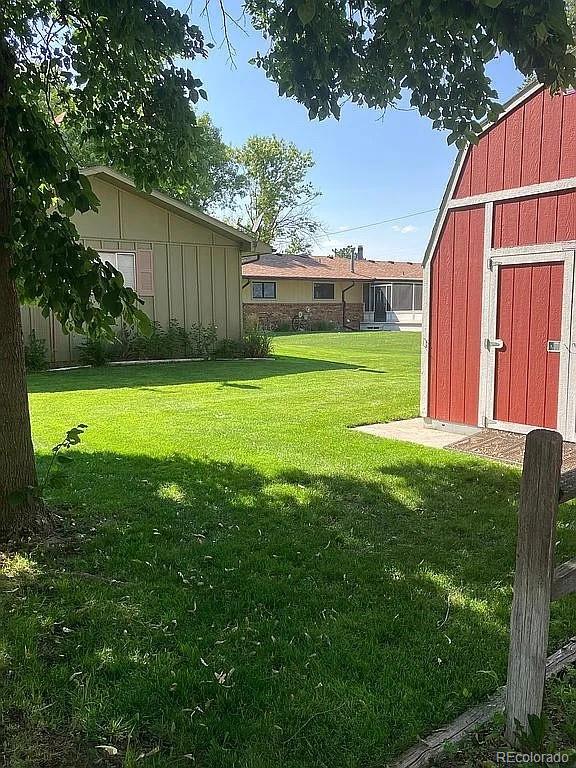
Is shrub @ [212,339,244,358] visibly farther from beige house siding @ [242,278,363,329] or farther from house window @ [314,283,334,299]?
house window @ [314,283,334,299]

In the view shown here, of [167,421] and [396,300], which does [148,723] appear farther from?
[396,300]

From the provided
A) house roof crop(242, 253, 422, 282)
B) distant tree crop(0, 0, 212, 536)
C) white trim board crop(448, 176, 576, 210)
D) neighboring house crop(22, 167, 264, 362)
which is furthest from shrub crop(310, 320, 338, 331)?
distant tree crop(0, 0, 212, 536)

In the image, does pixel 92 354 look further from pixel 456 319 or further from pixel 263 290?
pixel 263 290

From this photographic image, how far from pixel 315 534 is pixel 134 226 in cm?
1165

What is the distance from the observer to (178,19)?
13.1 feet

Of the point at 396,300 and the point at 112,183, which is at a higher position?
the point at 112,183

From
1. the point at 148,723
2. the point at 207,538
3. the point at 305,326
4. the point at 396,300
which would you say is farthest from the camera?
the point at 396,300

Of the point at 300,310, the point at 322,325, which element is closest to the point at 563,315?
the point at 322,325

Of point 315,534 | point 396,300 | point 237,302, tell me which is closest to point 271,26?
point 315,534

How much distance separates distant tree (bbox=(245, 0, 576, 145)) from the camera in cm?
302

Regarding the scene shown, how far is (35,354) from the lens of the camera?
39.8 ft

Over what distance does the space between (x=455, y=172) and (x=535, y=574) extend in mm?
5679

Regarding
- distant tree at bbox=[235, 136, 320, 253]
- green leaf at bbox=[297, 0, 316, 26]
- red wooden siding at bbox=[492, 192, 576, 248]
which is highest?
distant tree at bbox=[235, 136, 320, 253]

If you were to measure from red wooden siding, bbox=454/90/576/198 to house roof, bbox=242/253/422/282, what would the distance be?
823 inches
